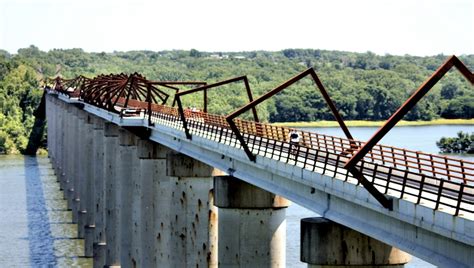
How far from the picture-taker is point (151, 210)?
4769cm

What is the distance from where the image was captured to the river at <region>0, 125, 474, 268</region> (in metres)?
63.8

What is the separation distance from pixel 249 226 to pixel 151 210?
15.4 metres

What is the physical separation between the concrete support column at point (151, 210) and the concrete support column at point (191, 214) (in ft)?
6.29

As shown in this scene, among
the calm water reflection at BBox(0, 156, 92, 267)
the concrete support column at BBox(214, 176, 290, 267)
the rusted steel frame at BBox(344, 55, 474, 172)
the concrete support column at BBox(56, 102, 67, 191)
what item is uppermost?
the rusted steel frame at BBox(344, 55, 474, 172)

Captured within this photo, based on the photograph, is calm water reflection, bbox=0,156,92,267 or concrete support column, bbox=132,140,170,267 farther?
calm water reflection, bbox=0,156,92,267

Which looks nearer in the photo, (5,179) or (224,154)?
(224,154)

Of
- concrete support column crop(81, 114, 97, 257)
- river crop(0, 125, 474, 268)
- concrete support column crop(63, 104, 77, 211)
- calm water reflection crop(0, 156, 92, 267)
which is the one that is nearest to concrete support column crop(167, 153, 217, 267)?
river crop(0, 125, 474, 268)

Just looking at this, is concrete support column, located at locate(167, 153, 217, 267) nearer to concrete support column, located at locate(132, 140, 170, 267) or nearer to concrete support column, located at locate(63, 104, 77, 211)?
concrete support column, located at locate(132, 140, 170, 267)

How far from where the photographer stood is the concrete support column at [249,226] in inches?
1284

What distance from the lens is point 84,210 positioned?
242 ft

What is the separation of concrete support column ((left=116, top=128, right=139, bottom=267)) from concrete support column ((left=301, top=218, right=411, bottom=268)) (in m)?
27.6

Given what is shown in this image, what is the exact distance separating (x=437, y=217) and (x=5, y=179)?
10415 centimetres

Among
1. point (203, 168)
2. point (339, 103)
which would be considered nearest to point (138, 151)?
point (203, 168)

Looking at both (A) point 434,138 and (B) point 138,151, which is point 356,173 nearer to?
(B) point 138,151
